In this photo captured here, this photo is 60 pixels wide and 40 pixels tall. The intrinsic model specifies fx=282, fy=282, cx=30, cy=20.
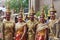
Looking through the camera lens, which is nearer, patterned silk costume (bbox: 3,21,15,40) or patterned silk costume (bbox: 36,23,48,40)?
patterned silk costume (bbox: 36,23,48,40)

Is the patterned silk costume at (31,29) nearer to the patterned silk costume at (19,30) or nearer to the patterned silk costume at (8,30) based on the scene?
the patterned silk costume at (19,30)

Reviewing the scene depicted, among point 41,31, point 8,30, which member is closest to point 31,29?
point 41,31

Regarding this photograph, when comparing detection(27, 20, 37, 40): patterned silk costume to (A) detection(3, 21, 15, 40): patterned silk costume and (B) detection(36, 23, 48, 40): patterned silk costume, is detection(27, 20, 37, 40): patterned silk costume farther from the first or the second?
(A) detection(3, 21, 15, 40): patterned silk costume

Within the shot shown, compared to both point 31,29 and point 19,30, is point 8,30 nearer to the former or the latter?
point 19,30

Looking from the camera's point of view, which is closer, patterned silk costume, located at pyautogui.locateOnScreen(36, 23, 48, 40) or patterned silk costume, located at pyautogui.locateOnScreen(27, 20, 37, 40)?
patterned silk costume, located at pyautogui.locateOnScreen(36, 23, 48, 40)

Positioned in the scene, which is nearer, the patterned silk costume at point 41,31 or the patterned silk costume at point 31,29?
the patterned silk costume at point 41,31

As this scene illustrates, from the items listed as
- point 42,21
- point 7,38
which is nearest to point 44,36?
point 42,21

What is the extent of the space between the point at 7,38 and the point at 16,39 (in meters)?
0.24

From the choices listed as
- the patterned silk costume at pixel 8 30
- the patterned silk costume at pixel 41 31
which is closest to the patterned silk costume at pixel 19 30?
the patterned silk costume at pixel 8 30

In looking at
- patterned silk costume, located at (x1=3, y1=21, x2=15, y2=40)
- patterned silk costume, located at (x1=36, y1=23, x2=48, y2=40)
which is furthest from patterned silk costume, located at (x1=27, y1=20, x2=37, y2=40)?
patterned silk costume, located at (x1=3, y1=21, x2=15, y2=40)

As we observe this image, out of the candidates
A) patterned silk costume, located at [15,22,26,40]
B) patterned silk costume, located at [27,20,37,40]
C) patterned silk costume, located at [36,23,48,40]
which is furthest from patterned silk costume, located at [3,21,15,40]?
patterned silk costume, located at [36,23,48,40]

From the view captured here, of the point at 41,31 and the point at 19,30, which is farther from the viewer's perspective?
the point at 19,30

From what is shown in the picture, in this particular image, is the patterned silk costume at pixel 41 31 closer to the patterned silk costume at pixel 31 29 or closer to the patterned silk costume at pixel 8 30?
the patterned silk costume at pixel 31 29

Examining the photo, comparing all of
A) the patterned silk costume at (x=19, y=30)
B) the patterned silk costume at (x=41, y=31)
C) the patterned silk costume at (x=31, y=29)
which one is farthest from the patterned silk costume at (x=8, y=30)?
the patterned silk costume at (x=41, y=31)
